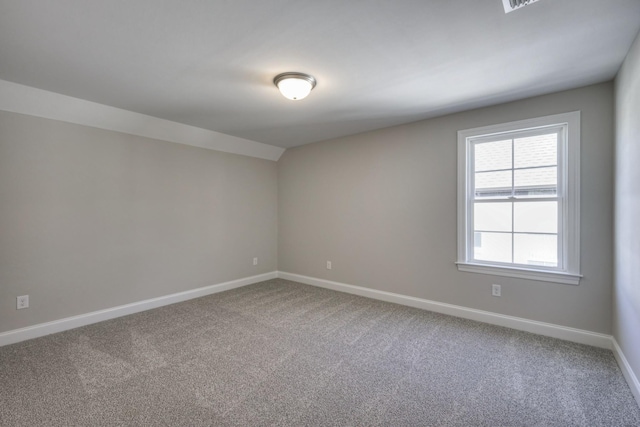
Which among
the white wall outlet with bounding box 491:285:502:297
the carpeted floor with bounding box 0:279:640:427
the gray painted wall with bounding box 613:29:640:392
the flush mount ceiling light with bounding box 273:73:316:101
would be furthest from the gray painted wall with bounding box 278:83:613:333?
the flush mount ceiling light with bounding box 273:73:316:101

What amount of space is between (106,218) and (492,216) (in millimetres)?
4379

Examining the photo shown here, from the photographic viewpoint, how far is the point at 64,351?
2541 millimetres

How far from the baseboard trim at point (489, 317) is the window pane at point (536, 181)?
130cm

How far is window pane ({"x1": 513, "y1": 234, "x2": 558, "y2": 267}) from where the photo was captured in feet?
9.45

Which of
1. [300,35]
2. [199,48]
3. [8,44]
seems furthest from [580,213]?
[8,44]

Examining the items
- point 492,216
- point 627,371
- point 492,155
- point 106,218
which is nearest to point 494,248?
point 492,216

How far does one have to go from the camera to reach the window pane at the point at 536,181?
287 centimetres

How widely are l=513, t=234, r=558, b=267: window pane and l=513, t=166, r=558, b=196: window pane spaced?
44cm

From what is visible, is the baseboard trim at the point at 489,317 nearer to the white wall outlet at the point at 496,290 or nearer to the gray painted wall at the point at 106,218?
the white wall outlet at the point at 496,290

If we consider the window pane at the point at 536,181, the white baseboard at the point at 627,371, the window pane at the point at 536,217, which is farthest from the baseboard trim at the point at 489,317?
the window pane at the point at 536,181

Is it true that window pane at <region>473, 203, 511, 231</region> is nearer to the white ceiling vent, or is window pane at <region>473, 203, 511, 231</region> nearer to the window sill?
the window sill

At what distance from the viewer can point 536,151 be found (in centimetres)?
295

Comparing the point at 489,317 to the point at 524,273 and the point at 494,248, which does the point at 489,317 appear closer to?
the point at 524,273

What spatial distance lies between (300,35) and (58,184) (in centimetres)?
293
